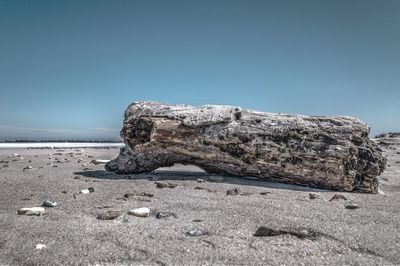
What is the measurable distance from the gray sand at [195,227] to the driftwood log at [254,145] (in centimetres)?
85

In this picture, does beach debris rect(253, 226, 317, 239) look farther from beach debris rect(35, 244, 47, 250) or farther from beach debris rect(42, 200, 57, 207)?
beach debris rect(42, 200, 57, 207)

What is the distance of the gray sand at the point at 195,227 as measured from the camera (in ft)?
10.8

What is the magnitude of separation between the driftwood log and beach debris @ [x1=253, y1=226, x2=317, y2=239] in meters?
4.18

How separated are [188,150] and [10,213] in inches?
183

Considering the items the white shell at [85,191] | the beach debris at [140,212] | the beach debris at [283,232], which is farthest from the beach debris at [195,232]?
the white shell at [85,191]

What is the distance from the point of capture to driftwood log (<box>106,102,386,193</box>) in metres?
7.89

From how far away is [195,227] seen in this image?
4.25 metres

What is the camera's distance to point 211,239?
379 cm

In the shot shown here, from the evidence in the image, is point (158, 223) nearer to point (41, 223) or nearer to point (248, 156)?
point (41, 223)

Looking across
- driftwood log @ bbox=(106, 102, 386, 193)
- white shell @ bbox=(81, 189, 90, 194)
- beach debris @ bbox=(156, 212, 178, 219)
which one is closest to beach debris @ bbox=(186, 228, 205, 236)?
beach debris @ bbox=(156, 212, 178, 219)

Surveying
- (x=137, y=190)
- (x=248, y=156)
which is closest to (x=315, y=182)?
(x=248, y=156)

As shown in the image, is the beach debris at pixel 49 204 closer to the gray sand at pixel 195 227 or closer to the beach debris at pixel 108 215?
the gray sand at pixel 195 227

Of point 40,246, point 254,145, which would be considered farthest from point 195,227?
point 254,145

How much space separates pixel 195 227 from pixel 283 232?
3.35 feet
